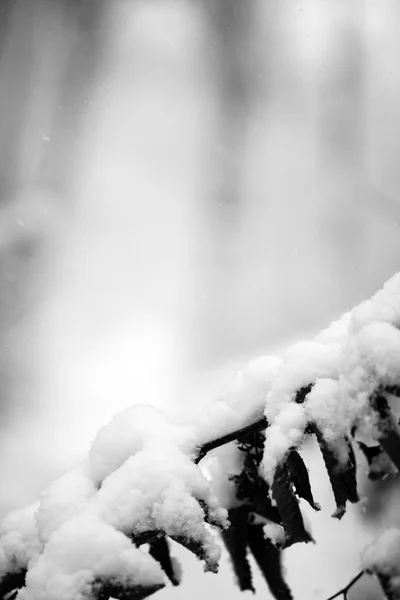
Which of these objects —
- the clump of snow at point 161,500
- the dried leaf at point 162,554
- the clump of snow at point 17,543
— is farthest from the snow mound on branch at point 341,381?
the clump of snow at point 17,543

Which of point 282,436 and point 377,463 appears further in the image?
point 377,463

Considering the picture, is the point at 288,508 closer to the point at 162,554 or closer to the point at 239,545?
the point at 239,545

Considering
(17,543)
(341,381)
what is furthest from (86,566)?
(341,381)

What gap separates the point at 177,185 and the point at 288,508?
5.12 m

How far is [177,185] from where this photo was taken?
5.25 metres

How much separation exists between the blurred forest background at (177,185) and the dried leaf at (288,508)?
353cm

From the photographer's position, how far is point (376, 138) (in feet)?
14.8

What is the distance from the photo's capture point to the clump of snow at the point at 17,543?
1.98 ft

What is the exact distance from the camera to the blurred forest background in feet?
14.2

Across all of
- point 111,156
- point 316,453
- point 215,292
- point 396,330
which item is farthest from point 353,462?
point 111,156

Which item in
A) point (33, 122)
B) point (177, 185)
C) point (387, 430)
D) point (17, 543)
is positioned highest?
point (33, 122)

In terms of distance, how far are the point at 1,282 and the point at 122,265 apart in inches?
59.8

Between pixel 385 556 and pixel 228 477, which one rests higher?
pixel 228 477

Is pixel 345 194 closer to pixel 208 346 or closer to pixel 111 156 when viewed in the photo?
pixel 208 346
